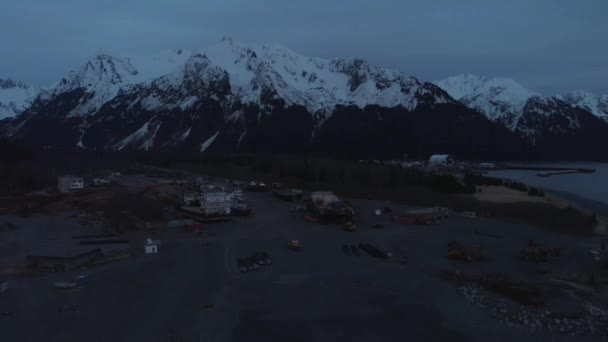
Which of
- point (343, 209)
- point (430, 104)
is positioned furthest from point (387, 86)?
point (343, 209)

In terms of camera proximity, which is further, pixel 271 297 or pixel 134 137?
pixel 134 137

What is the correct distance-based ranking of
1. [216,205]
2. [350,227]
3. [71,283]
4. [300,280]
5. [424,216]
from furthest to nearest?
[216,205], [424,216], [350,227], [300,280], [71,283]

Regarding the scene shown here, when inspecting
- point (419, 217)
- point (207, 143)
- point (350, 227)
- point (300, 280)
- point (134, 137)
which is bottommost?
point (300, 280)

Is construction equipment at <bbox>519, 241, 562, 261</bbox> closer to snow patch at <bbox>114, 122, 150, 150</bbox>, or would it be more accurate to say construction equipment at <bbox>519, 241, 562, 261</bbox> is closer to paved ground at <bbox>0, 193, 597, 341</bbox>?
paved ground at <bbox>0, 193, 597, 341</bbox>

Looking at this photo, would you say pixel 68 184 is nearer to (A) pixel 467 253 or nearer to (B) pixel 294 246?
(B) pixel 294 246

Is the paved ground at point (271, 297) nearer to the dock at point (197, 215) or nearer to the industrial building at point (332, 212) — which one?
the industrial building at point (332, 212)

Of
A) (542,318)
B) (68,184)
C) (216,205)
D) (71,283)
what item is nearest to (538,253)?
(542,318)

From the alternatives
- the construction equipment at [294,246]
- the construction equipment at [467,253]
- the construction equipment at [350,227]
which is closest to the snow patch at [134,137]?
the construction equipment at [350,227]
